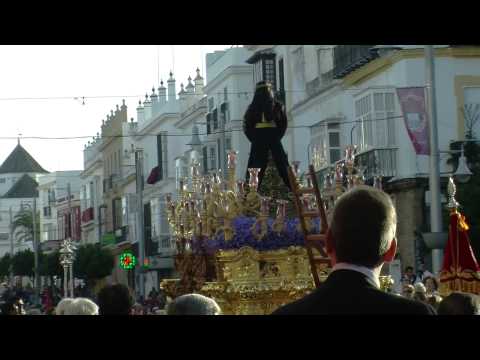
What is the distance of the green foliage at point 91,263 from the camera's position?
5953cm

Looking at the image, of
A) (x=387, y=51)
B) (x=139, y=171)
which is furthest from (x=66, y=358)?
(x=139, y=171)

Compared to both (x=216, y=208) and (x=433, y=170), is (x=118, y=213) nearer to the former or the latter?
(x=433, y=170)

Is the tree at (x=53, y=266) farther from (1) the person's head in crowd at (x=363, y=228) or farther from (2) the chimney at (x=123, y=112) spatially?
(1) the person's head in crowd at (x=363, y=228)

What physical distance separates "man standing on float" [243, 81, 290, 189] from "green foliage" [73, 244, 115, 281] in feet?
158

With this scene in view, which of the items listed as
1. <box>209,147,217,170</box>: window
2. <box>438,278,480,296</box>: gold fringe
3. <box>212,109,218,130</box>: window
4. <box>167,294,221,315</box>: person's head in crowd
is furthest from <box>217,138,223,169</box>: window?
<box>167,294,221,315</box>: person's head in crowd

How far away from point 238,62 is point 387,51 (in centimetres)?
1705

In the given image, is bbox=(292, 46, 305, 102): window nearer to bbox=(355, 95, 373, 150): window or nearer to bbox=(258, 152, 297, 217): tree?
bbox=(355, 95, 373, 150): window

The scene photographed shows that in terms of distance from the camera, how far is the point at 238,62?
52.5 metres

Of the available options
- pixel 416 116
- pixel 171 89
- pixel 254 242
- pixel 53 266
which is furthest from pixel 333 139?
pixel 171 89

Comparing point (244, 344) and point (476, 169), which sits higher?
point (476, 169)

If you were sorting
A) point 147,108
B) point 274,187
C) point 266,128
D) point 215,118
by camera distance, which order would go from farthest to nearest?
point 147,108
point 215,118
point 274,187
point 266,128

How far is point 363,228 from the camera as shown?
374 cm

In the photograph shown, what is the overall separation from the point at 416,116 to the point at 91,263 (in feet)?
116
